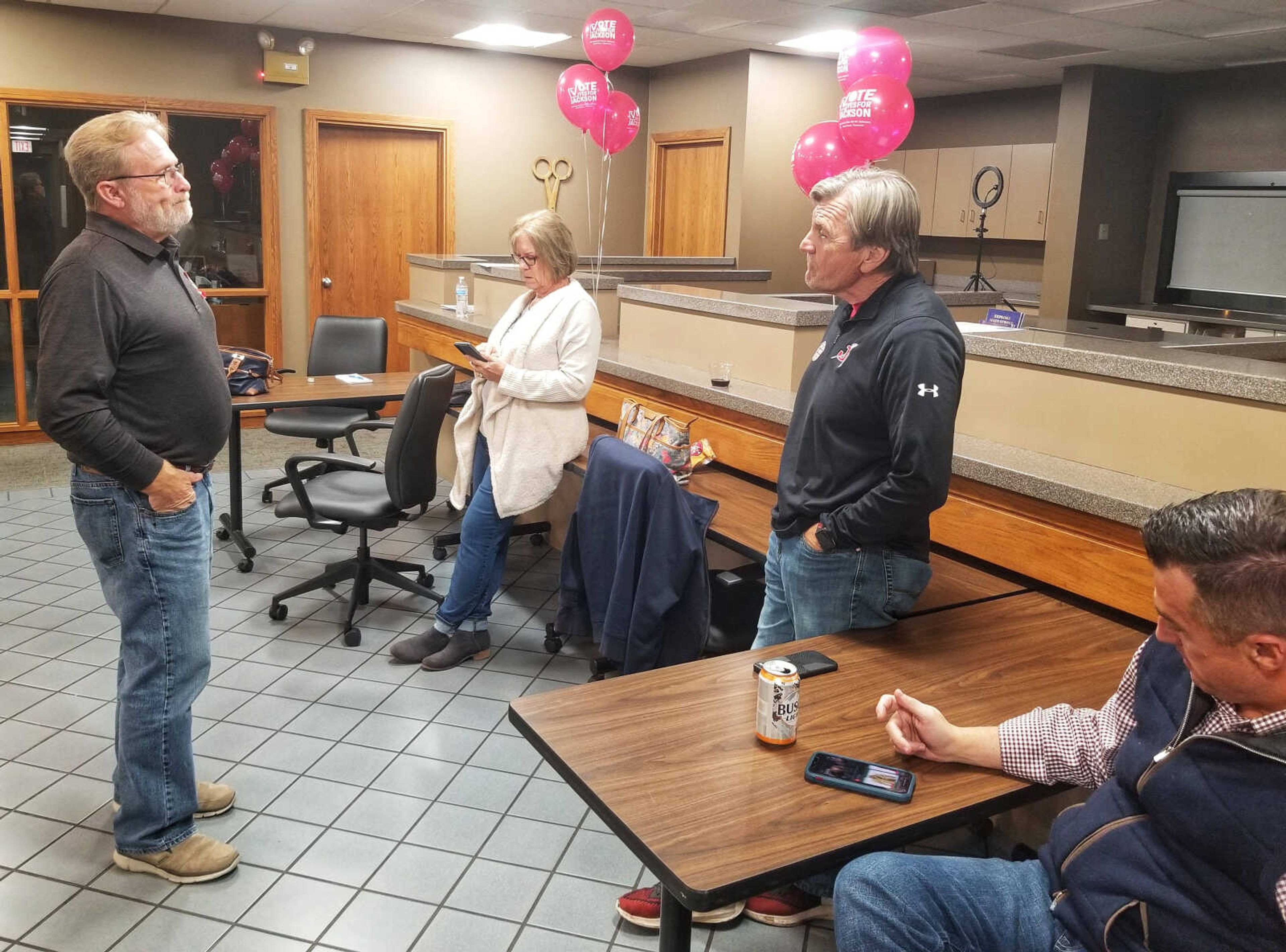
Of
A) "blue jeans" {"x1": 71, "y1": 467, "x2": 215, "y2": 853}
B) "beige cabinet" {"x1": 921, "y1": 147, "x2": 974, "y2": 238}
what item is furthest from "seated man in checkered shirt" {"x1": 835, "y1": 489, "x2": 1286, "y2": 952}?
"beige cabinet" {"x1": 921, "y1": 147, "x2": 974, "y2": 238}

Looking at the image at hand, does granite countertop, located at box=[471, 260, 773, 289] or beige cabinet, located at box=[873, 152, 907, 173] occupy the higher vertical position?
beige cabinet, located at box=[873, 152, 907, 173]

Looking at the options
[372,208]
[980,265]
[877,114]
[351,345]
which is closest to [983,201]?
[980,265]

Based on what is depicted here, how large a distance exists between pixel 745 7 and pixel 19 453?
5.02 meters

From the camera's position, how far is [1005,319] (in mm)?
3844

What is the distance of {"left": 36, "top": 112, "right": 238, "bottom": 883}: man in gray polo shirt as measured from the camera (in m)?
1.99

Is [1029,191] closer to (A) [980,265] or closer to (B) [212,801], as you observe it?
(A) [980,265]

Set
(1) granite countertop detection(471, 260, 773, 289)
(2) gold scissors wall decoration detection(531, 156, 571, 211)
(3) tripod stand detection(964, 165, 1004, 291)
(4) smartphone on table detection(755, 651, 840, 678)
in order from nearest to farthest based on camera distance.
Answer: (4) smartphone on table detection(755, 651, 840, 678) → (1) granite countertop detection(471, 260, 773, 289) → (2) gold scissors wall decoration detection(531, 156, 571, 211) → (3) tripod stand detection(964, 165, 1004, 291)

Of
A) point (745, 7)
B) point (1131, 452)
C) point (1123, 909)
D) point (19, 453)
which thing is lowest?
point (19, 453)

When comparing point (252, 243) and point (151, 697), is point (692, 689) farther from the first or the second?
point (252, 243)

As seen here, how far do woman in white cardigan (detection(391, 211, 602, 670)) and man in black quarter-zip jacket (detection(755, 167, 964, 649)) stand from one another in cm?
123

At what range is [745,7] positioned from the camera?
585 centimetres

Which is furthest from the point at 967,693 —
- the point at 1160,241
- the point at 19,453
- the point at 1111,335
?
the point at 1160,241

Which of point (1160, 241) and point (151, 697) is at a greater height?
point (1160, 241)

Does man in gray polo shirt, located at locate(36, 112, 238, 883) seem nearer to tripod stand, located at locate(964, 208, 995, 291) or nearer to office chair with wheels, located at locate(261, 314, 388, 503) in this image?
office chair with wheels, located at locate(261, 314, 388, 503)
